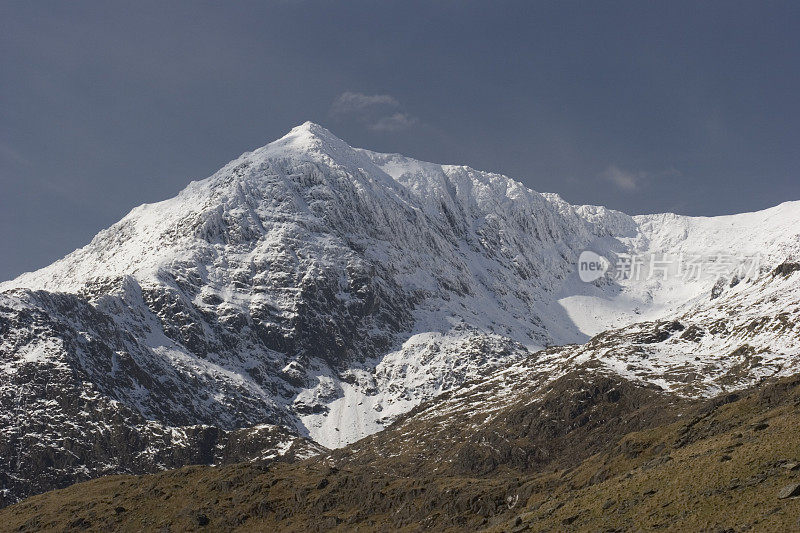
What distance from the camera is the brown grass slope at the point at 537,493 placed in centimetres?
6231

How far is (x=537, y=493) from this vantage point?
325ft

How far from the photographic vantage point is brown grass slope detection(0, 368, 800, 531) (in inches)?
2453

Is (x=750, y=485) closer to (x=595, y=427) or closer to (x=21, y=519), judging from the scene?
(x=21, y=519)

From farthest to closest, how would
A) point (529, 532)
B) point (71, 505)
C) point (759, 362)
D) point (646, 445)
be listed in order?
1. point (759, 362)
2. point (71, 505)
3. point (646, 445)
4. point (529, 532)

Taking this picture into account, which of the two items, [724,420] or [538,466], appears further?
[538,466]

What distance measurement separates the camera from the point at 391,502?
109125 mm

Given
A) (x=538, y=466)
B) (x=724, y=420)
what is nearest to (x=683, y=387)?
(x=538, y=466)

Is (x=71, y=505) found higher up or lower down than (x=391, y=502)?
higher up

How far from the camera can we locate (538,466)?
592 ft

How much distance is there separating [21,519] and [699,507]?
332 feet

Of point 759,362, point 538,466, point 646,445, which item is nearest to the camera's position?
point 646,445

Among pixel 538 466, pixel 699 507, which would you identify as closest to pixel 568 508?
pixel 699 507

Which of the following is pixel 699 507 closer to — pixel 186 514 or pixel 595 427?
pixel 186 514

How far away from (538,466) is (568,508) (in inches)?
4256
